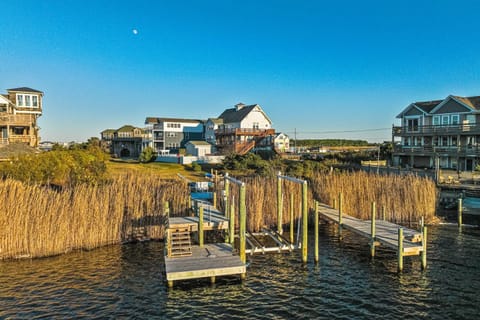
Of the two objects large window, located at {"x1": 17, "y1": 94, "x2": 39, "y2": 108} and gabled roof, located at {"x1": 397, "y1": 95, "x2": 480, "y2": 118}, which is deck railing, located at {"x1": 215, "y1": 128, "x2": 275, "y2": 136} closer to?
gabled roof, located at {"x1": 397, "y1": 95, "x2": 480, "y2": 118}

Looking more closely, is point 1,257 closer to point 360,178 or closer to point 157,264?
point 157,264

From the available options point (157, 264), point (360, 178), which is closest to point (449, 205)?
point (360, 178)

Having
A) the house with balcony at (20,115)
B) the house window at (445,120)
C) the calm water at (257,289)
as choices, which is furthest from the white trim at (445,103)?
the house with balcony at (20,115)

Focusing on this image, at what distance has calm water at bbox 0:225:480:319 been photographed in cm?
1180

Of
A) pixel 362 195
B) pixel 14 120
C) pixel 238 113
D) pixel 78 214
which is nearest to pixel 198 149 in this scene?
pixel 238 113

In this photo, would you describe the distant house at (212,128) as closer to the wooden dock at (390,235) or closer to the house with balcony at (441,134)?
the house with balcony at (441,134)

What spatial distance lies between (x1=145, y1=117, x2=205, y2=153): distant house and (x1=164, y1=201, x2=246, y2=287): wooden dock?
51022 millimetres

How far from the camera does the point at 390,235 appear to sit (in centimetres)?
1723

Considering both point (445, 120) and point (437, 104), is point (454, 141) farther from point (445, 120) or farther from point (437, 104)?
point (437, 104)

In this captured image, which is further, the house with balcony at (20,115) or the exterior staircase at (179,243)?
the house with balcony at (20,115)

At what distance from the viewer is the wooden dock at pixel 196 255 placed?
13.0 m

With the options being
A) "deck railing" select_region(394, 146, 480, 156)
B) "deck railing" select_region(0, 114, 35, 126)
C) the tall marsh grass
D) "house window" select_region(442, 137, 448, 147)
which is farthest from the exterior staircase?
"house window" select_region(442, 137, 448, 147)

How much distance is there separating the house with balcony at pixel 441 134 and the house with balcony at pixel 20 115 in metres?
50.5

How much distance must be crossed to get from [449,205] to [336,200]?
11.1m
